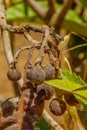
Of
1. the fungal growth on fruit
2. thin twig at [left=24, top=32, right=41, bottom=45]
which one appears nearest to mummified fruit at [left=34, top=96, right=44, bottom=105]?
the fungal growth on fruit

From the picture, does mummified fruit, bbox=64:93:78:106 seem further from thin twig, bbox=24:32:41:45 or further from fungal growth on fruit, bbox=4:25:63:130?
thin twig, bbox=24:32:41:45

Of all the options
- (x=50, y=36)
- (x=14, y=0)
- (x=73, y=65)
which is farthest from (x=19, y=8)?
(x=50, y=36)

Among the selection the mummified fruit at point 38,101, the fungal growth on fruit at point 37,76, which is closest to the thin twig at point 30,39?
the fungal growth on fruit at point 37,76

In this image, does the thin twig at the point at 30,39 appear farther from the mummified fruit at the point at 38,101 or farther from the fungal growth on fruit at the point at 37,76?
the mummified fruit at the point at 38,101

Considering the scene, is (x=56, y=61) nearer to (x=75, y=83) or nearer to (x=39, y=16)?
(x=75, y=83)

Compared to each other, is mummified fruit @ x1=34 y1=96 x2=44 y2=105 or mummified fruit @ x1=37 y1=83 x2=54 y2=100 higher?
mummified fruit @ x1=37 y1=83 x2=54 y2=100

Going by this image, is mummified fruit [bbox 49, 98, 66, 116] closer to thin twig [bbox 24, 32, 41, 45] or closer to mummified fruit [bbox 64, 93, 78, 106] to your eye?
mummified fruit [bbox 64, 93, 78, 106]

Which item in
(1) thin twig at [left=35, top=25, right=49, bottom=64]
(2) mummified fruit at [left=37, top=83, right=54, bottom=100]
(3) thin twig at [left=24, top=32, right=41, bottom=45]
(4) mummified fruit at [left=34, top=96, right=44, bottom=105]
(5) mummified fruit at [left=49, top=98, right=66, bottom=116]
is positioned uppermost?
(3) thin twig at [left=24, top=32, right=41, bottom=45]
